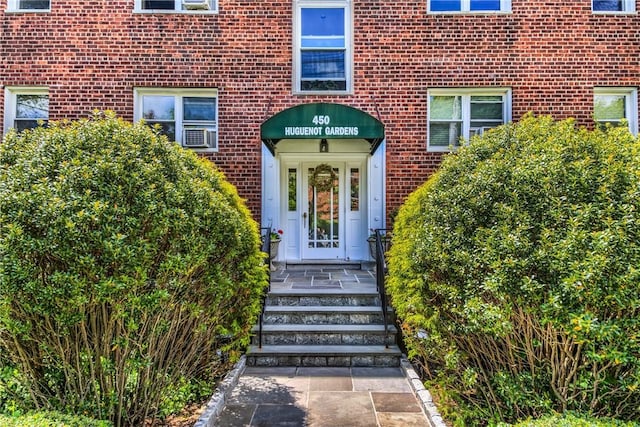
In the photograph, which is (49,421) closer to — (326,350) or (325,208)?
(326,350)

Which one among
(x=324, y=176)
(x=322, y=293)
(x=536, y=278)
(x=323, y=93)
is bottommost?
(x=322, y=293)

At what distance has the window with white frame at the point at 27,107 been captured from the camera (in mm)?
8367

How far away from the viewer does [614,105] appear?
8.52 metres

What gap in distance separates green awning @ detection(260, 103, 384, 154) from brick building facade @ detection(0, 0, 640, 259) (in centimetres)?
112

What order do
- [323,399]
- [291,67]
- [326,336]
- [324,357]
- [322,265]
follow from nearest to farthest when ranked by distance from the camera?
[323,399] → [324,357] → [326,336] → [291,67] → [322,265]

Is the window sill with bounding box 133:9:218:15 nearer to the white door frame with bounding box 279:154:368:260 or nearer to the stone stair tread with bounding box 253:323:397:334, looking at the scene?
the white door frame with bounding box 279:154:368:260

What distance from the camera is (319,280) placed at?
746cm

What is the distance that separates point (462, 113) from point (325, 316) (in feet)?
17.1

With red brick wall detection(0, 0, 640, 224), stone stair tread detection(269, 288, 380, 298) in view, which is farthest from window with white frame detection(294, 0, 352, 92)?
stone stair tread detection(269, 288, 380, 298)

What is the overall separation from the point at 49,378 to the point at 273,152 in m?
5.92

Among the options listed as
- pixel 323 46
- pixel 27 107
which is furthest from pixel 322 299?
pixel 27 107

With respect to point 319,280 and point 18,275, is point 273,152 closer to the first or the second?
point 319,280

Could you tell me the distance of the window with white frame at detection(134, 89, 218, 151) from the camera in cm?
847

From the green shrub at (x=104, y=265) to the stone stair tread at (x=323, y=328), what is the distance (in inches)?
77.5
